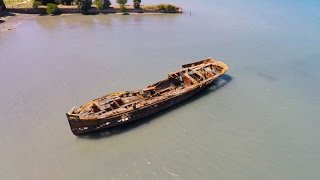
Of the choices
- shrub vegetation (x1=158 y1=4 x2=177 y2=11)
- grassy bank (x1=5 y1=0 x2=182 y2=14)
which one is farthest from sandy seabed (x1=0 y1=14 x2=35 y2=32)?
shrub vegetation (x1=158 y1=4 x2=177 y2=11)

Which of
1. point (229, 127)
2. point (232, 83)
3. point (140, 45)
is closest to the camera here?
point (229, 127)

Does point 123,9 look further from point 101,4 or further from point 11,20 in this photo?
point 11,20

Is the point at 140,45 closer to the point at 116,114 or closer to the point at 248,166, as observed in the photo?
the point at 116,114

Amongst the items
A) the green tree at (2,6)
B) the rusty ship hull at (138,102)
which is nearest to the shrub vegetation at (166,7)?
the green tree at (2,6)

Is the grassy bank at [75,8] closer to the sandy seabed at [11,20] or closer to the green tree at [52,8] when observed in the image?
the green tree at [52,8]

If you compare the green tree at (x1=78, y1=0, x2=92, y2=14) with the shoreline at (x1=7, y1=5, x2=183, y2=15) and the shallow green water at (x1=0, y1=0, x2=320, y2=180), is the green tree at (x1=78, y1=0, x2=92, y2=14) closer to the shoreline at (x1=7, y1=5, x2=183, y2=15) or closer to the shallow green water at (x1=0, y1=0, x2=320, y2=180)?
the shoreline at (x1=7, y1=5, x2=183, y2=15)

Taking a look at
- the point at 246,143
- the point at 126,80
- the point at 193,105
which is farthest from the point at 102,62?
the point at 246,143
